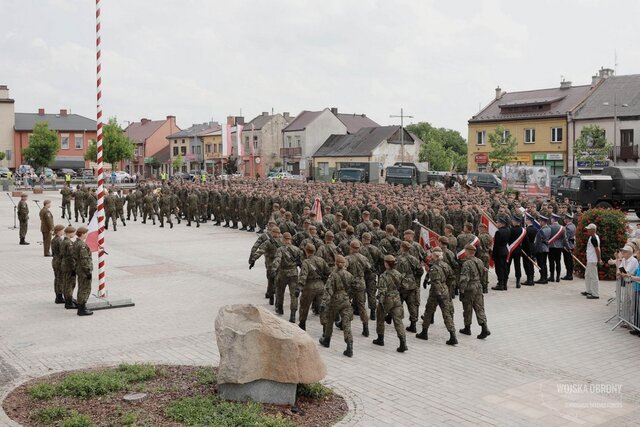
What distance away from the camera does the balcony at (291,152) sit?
78875 millimetres

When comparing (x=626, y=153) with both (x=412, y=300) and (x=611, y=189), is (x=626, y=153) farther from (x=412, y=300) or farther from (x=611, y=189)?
(x=412, y=300)

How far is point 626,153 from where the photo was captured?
170ft

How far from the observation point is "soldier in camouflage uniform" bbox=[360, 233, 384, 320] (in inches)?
518

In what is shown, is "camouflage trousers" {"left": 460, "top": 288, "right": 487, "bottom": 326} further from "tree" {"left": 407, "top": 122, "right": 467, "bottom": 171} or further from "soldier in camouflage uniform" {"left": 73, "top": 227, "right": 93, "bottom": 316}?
"tree" {"left": 407, "top": 122, "right": 467, "bottom": 171}

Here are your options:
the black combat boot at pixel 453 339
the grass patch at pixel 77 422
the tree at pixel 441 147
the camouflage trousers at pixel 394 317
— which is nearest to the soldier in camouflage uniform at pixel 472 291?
the black combat boot at pixel 453 339

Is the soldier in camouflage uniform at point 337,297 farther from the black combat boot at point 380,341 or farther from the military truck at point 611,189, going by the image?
the military truck at point 611,189

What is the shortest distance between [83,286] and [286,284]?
393 centimetres

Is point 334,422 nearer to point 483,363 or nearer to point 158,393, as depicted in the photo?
point 158,393

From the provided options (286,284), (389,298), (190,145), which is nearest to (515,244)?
(286,284)

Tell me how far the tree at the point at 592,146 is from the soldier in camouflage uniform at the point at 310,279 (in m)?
43.1

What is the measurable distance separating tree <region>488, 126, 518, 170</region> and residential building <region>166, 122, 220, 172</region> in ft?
145

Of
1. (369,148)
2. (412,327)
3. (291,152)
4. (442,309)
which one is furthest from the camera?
(291,152)

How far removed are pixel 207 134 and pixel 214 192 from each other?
197ft

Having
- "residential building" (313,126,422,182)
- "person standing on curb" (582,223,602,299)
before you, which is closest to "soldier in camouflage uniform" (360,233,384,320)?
"person standing on curb" (582,223,602,299)
